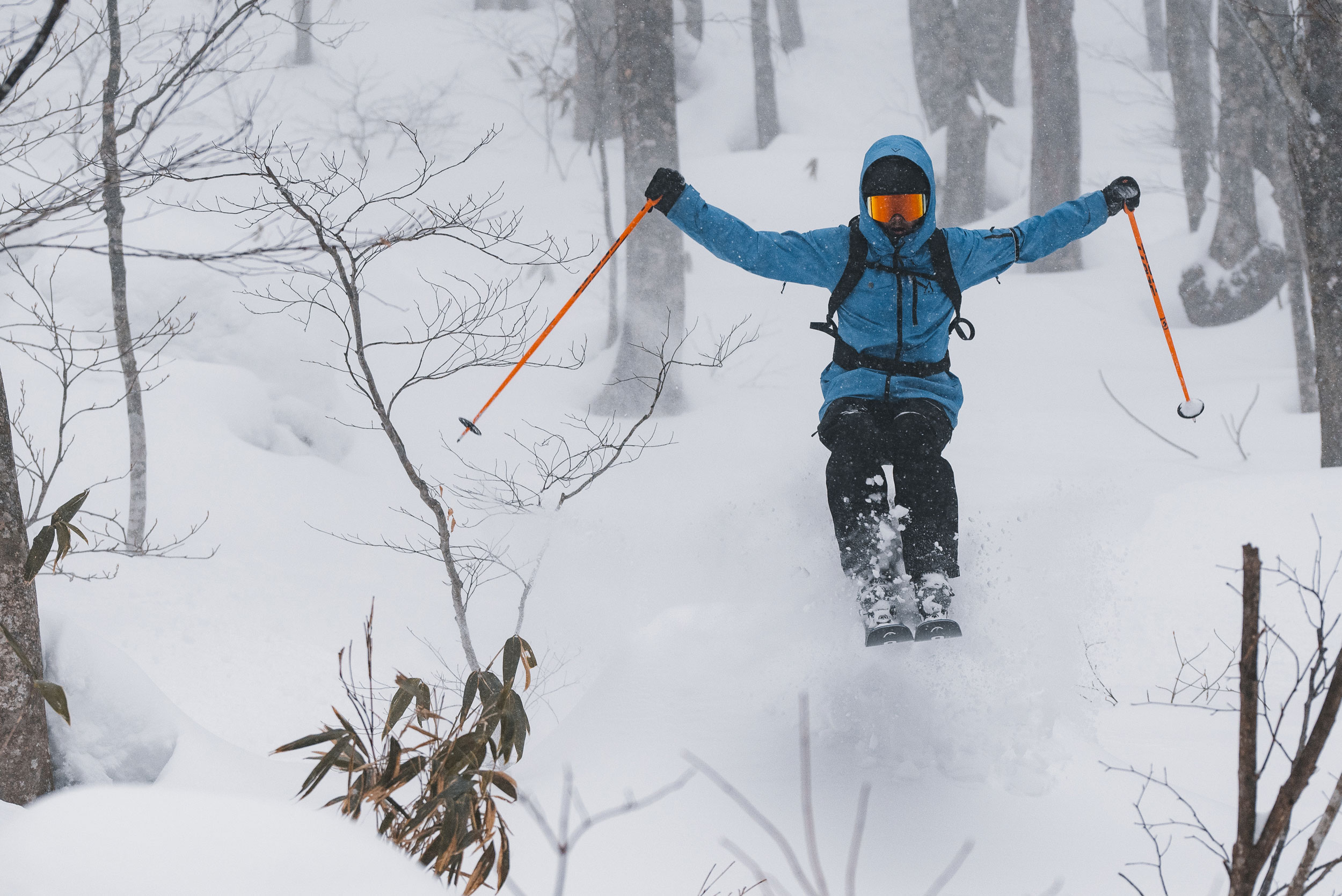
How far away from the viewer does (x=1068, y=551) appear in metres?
4.22

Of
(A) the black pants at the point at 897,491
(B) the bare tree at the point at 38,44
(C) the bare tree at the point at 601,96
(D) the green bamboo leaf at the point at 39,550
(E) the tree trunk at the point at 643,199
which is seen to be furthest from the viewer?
(C) the bare tree at the point at 601,96

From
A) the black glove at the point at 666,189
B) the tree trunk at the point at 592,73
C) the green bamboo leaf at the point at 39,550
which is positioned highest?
the tree trunk at the point at 592,73

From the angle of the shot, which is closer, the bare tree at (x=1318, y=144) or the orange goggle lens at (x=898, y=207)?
the orange goggle lens at (x=898, y=207)

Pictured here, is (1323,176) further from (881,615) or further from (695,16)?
(695,16)

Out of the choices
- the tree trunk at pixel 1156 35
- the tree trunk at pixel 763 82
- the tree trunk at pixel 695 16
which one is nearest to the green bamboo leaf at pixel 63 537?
the tree trunk at pixel 763 82

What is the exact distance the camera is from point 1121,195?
3686 millimetres

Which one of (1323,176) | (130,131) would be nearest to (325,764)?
(1323,176)

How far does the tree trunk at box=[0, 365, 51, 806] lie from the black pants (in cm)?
255

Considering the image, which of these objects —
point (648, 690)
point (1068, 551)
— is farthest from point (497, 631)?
point (1068, 551)

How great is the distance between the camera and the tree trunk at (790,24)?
2225 cm

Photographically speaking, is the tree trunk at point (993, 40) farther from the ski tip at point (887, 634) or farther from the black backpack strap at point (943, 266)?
the ski tip at point (887, 634)

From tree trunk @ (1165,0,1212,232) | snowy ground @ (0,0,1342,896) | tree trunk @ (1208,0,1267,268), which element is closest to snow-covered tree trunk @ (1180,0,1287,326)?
tree trunk @ (1208,0,1267,268)

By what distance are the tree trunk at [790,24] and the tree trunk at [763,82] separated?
12.3 ft

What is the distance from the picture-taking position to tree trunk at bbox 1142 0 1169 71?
22.0m
